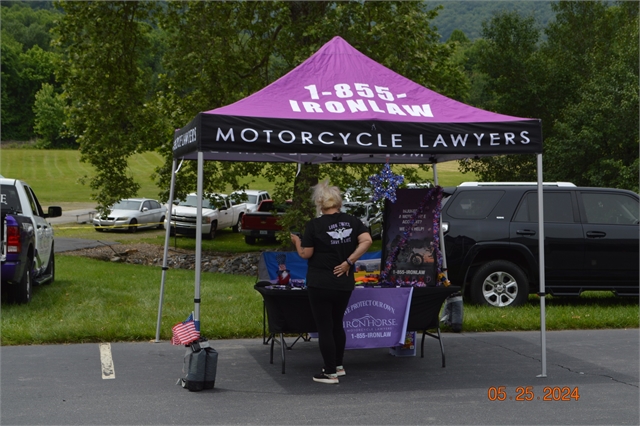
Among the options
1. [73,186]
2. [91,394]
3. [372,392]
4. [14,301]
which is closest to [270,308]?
[372,392]

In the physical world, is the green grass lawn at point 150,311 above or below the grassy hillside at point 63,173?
below

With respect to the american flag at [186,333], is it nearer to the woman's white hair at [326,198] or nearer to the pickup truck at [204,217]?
the woman's white hair at [326,198]

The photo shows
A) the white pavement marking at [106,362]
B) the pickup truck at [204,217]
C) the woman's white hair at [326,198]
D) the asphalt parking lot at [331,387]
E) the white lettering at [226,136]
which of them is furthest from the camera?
the pickup truck at [204,217]

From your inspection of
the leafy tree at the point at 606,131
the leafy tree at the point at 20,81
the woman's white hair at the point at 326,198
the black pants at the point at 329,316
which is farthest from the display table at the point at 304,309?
the leafy tree at the point at 20,81

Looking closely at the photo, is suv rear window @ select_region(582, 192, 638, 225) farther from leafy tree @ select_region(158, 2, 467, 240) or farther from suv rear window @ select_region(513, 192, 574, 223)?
leafy tree @ select_region(158, 2, 467, 240)

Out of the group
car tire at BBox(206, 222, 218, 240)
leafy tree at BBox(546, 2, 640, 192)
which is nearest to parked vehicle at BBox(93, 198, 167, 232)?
car tire at BBox(206, 222, 218, 240)

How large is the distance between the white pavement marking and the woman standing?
79.4 inches

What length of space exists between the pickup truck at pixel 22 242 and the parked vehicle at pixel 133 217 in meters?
19.3

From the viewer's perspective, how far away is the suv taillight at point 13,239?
34.8 ft

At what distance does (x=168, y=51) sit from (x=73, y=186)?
40.5 metres

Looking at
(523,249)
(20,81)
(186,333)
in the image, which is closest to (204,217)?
(523,249)

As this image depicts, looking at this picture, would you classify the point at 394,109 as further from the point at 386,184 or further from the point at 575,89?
the point at 575,89

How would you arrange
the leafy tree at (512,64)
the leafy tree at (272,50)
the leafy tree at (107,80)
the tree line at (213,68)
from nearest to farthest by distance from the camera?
the leafy tree at (272,50), the tree line at (213,68), the leafy tree at (107,80), the leafy tree at (512,64)
